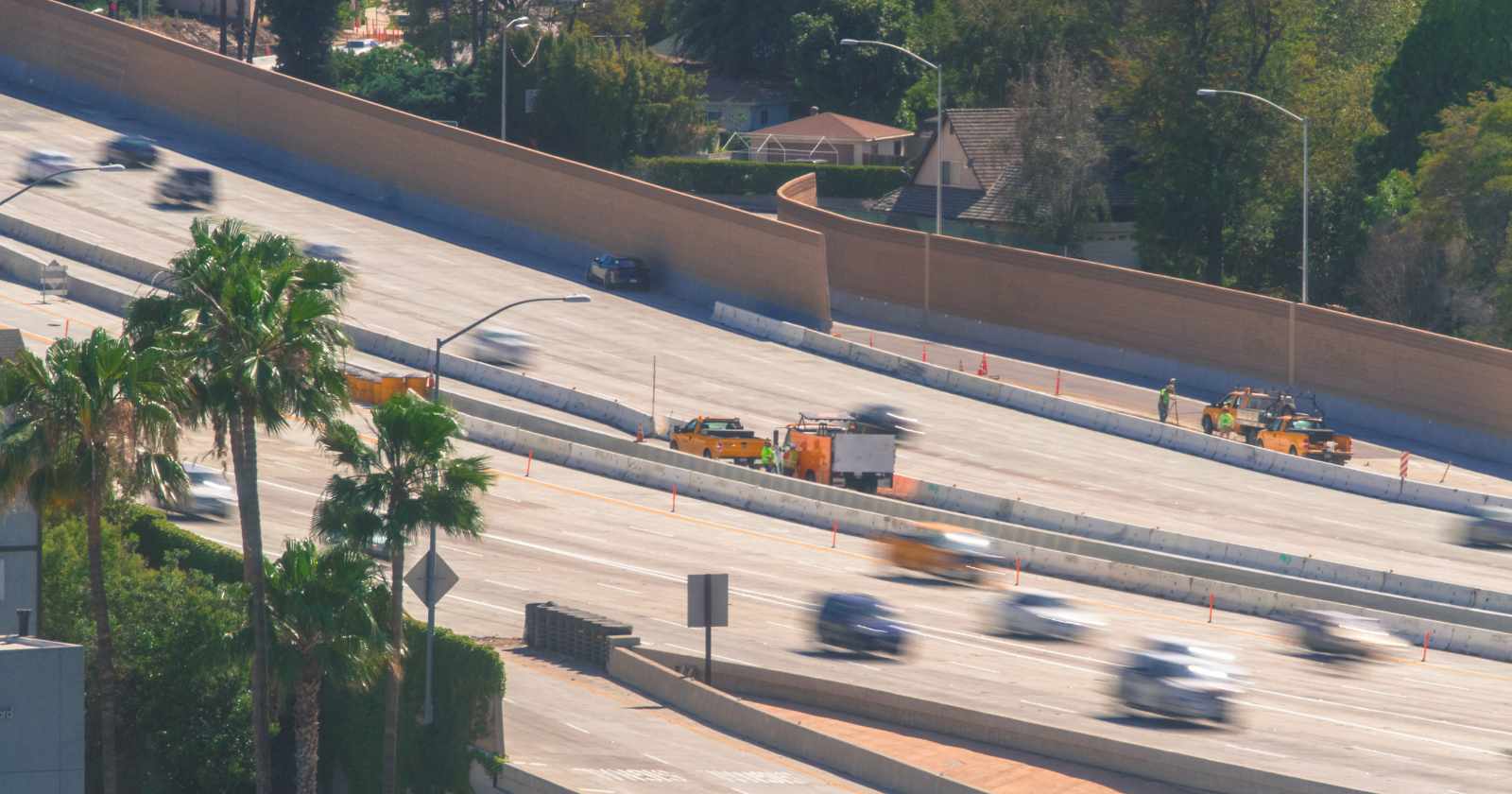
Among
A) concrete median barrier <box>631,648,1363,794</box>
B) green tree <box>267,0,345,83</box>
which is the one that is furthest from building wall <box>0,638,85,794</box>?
green tree <box>267,0,345,83</box>

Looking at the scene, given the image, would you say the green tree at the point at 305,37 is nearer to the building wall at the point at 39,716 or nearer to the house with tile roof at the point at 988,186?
the house with tile roof at the point at 988,186

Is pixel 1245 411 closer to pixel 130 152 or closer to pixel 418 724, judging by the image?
pixel 418 724

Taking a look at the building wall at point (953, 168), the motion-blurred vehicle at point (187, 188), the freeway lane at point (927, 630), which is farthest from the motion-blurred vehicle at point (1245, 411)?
the motion-blurred vehicle at point (187, 188)

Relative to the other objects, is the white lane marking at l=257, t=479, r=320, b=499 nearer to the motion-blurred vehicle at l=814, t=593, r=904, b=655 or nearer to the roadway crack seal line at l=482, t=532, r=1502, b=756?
the roadway crack seal line at l=482, t=532, r=1502, b=756

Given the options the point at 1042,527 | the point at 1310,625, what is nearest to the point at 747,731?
the point at 1310,625

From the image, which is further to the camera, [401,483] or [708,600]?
[708,600]

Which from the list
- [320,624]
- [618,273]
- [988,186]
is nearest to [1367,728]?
[320,624]
